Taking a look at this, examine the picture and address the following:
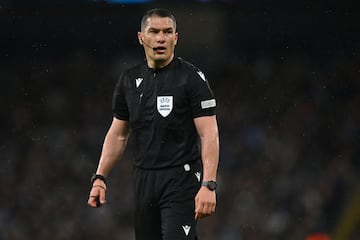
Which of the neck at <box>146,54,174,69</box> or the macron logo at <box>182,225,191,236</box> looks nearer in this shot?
the macron logo at <box>182,225,191,236</box>

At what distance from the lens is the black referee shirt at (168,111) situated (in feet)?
21.2

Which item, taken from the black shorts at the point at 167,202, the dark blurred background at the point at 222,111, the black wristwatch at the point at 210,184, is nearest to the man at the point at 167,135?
the black shorts at the point at 167,202

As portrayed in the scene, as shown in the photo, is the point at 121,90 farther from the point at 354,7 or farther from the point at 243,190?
the point at 354,7

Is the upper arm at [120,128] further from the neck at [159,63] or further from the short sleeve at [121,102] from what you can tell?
the neck at [159,63]

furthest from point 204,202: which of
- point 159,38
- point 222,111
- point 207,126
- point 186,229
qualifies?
point 222,111

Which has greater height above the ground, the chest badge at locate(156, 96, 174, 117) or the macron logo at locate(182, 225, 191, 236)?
the chest badge at locate(156, 96, 174, 117)

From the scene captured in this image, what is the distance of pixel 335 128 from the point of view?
1488 cm

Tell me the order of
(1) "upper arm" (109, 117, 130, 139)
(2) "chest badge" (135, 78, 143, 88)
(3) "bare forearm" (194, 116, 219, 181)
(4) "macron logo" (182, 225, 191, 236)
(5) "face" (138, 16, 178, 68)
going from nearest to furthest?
(3) "bare forearm" (194, 116, 219, 181) < (4) "macron logo" (182, 225, 191, 236) < (5) "face" (138, 16, 178, 68) < (2) "chest badge" (135, 78, 143, 88) < (1) "upper arm" (109, 117, 130, 139)

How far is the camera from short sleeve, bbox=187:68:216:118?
Result: 641 cm

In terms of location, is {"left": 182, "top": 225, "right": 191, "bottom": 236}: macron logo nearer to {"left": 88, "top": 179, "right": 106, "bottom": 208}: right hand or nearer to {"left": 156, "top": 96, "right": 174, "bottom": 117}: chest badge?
{"left": 88, "top": 179, "right": 106, "bottom": 208}: right hand

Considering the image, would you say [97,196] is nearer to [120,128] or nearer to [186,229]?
[120,128]

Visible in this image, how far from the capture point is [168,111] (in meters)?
6.50

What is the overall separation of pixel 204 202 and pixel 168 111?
2.27ft

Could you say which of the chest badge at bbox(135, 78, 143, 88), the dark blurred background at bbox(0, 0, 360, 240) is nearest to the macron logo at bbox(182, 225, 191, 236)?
the chest badge at bbox(135, 78, 143, 88)
